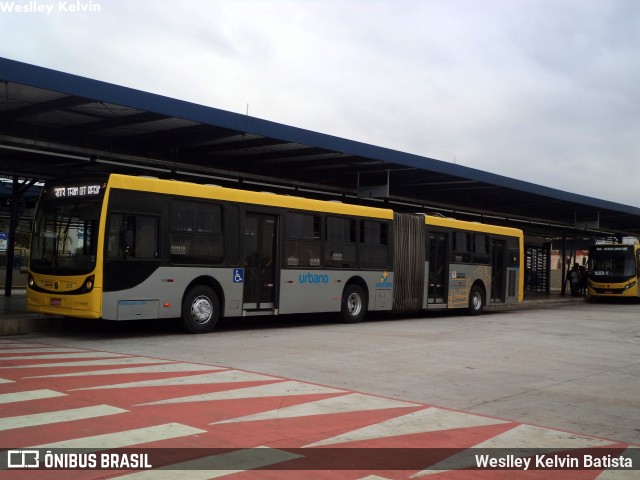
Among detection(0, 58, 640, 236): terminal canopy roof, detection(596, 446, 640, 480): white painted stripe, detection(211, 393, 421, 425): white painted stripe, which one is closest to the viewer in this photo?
detection(596, 446, 640, 480): white painted stripe

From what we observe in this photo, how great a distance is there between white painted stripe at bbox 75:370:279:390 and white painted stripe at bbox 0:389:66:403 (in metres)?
0.50

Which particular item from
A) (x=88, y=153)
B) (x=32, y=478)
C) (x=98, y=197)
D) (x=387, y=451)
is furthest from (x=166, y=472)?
(x=88, y=153)

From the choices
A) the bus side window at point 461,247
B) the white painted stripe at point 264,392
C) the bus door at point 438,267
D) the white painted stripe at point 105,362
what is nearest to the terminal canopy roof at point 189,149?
the bus side window at point 461,247

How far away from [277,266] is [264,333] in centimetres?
171

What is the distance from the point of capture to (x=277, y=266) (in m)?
16.3

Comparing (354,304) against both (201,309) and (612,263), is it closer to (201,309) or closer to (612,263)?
(201,309)

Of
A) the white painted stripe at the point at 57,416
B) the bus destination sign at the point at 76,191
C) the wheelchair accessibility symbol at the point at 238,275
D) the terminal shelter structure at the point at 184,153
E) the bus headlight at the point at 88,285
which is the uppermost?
the terminal shelter structure at the point at 184,153

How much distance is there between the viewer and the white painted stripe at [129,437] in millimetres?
5492

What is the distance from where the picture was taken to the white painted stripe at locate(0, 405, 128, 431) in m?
6.10

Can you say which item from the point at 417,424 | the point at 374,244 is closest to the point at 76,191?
the point at 374,244

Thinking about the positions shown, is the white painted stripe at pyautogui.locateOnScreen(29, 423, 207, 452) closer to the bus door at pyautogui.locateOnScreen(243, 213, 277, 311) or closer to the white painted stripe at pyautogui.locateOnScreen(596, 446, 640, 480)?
the white painted stripe at pyautogui.locateOnScreen(596, 446, 640, 480)

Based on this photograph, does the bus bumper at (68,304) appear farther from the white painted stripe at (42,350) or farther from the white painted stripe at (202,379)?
the white painted stripe at (202,379)

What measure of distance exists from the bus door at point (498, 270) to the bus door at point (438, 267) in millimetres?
3014

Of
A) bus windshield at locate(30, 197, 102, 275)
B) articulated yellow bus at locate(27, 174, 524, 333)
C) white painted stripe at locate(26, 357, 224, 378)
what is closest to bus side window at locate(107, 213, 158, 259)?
articulated yellow bus at locate(27, 174, 524, 333)
